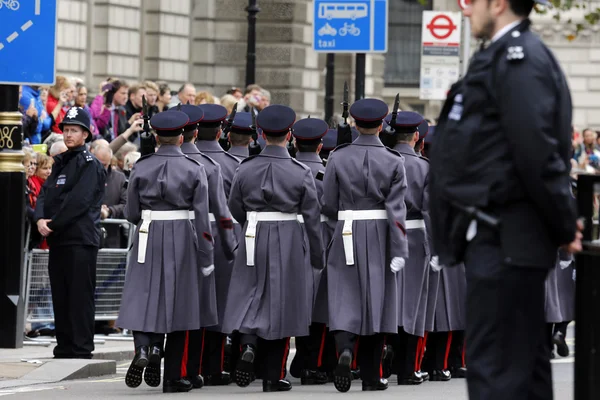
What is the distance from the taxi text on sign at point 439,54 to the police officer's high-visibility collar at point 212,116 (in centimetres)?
897

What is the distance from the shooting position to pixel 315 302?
12773 millimetres

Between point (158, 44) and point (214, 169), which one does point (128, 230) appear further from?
point (158, 44)

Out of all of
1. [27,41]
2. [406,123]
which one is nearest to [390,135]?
[406,123]

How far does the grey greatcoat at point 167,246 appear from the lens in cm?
1184

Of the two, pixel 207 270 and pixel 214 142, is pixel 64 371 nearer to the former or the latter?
pixel 207 270

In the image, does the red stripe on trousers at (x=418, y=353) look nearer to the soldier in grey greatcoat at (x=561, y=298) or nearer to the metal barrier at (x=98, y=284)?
the soldier in grey greatcoat at (x=561, y=298)

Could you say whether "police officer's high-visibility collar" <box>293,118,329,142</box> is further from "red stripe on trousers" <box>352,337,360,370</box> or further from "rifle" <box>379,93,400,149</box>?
"red stripe on trousers" <box>352,337,360,370</box>

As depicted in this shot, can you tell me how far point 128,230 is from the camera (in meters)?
15.9

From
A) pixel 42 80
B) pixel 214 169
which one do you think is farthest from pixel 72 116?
pixel 214 169

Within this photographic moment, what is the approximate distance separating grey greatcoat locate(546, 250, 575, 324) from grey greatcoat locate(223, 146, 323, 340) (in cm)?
354

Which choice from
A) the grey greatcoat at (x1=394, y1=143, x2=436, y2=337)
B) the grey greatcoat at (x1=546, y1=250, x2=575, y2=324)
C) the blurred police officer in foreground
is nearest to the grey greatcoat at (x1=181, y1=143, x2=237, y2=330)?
the grey greatcoat at (x1=394, y1=143, x2=436, y2=337)

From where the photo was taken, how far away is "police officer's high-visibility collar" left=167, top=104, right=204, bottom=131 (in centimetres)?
1262

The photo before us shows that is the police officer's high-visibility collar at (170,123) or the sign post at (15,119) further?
the sign post at (15,119)

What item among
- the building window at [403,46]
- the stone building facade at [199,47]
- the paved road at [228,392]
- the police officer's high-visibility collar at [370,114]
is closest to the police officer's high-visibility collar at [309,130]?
the police officer's high-visibility collar at [370,114]
